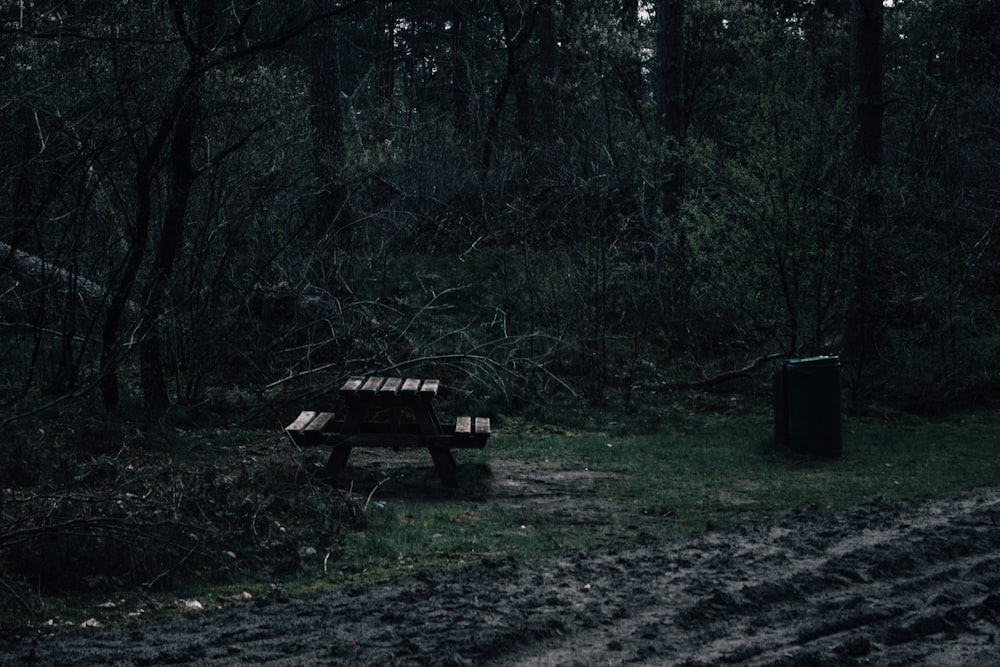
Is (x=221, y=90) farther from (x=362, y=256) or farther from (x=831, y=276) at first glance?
(x=831, y=276)

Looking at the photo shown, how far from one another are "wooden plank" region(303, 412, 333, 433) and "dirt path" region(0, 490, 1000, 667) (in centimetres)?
308

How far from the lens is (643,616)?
584 centimetres

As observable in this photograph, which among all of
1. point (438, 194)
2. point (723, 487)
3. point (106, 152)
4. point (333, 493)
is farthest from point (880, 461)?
point (438, 194)

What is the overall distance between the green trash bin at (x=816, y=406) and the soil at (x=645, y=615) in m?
3.76

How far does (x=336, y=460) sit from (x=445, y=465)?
Answer: 938mm

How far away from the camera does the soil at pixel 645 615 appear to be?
→ 5227 mm

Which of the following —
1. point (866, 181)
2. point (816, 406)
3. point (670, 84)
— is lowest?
point (816, 406)

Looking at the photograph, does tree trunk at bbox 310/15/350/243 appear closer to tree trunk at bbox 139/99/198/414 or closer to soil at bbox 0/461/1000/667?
tree trunk at bbox 139/99/198/414

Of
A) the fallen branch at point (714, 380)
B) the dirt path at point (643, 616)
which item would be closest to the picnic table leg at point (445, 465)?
the dirt path at point (643, 616)

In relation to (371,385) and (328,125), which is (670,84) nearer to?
(328,125)

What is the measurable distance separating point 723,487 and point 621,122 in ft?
51.3

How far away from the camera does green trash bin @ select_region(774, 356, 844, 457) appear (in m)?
11.5

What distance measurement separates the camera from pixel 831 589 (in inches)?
250

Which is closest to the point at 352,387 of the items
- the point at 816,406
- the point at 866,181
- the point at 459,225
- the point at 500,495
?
the point at 500,495
